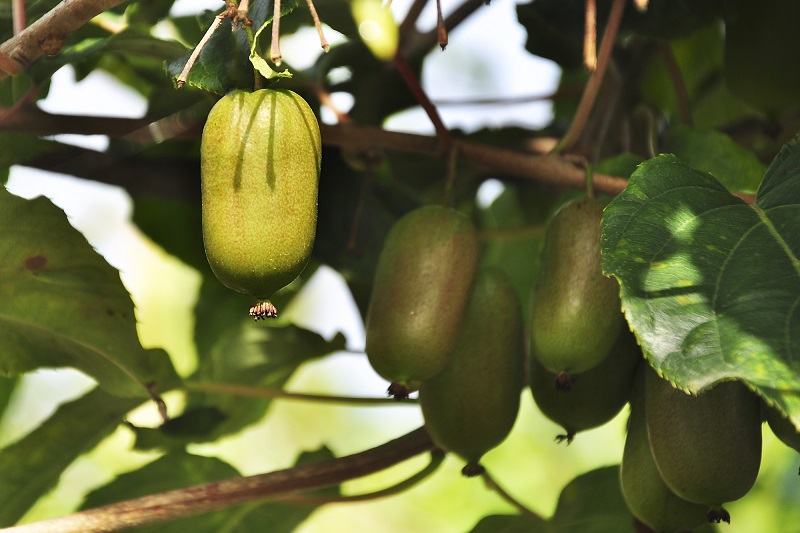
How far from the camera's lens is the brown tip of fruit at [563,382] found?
638 mm

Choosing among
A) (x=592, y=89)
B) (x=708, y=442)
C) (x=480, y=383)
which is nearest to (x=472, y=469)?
(x=480, y=383)

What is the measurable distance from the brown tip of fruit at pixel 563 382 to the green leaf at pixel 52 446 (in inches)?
14.7

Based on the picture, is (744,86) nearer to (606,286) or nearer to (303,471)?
(606,286)

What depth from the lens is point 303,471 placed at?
736 mm

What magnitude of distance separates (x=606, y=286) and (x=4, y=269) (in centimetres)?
41

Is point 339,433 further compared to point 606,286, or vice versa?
point 339,433

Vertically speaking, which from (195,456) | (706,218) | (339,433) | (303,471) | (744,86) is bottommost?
(339,433)

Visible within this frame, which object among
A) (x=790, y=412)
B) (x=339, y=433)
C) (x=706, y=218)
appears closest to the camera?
(x=790, y=412)

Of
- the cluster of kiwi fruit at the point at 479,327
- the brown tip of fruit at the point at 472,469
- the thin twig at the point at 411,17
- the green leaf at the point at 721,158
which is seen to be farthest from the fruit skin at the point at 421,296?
the thin twig at the point at 411,17

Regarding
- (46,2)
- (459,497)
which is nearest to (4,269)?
(46,2)

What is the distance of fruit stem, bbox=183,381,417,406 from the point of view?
865mm

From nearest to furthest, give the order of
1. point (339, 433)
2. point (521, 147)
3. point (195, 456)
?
point (195, 456) < point (521, 147) < point (339, 433)

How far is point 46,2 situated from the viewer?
762mm

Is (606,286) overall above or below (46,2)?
below
